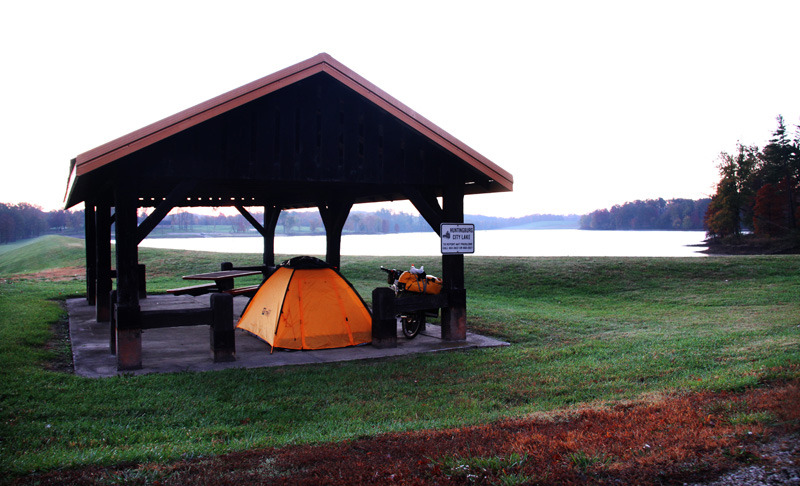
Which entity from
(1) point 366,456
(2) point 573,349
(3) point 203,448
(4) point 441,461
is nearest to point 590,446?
(4) point 441,461

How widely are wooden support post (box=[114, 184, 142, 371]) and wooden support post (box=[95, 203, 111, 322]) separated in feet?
16.5

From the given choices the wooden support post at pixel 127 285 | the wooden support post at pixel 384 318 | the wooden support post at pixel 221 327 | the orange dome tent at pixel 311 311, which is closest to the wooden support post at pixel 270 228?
the orange dome tent at pixel 311 311

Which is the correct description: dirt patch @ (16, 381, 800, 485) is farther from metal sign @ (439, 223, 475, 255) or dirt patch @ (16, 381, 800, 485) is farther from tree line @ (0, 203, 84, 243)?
tree line @ (0, 203, 84, 243)

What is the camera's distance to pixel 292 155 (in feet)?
27.9

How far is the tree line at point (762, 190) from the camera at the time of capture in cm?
5288

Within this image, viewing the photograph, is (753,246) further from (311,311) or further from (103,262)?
(103,262)

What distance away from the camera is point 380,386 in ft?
22.8

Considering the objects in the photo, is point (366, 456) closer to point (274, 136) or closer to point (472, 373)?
point (472, 373)

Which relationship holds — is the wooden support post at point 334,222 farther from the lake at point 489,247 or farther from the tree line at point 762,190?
the tree line at point 762,190

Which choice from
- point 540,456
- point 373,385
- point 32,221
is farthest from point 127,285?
point 32,221

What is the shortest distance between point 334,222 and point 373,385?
6.43 m

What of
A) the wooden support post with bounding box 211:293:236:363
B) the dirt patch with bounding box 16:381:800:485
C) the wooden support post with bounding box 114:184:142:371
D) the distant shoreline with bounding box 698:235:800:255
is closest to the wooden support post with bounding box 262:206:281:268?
the wooden support post with bounding box 211:293:236:363

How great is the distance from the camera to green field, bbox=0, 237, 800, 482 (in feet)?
16.3

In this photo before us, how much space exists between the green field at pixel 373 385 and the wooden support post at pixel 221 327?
2.90 ft
